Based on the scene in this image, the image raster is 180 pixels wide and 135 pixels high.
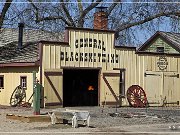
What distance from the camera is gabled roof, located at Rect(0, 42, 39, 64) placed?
2725cm

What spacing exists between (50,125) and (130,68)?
12.4 metres

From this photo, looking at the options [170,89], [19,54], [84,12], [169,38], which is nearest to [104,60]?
[19,54]

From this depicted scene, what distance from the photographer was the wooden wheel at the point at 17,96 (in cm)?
2686

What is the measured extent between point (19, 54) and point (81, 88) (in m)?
4.29

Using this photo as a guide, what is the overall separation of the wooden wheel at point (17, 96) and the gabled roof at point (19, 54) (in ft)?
5.08

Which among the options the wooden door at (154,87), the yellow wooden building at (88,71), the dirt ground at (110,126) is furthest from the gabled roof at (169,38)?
the dirt ground at (110,126)

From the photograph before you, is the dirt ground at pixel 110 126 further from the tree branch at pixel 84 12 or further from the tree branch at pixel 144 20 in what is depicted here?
the tree branch at pixel 84 12

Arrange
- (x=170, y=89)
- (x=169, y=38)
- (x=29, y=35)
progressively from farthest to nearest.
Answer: (x=29, y=35), (x=169, y=38), (x=170, y=89)

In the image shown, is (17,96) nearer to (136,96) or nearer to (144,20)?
(136,96)

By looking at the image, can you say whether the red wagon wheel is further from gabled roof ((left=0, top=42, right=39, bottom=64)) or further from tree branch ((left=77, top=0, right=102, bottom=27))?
tree branch ((left=77, top=0, right=102, bottom=27))

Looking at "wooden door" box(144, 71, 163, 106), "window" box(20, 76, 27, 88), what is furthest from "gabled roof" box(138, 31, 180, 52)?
"window" box(20, 76, 27, 88)

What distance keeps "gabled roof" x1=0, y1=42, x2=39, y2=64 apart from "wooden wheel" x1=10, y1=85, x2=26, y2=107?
5.08 feet

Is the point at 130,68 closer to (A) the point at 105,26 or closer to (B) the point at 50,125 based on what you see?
(A) the point at 105,26

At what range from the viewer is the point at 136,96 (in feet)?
94.3
